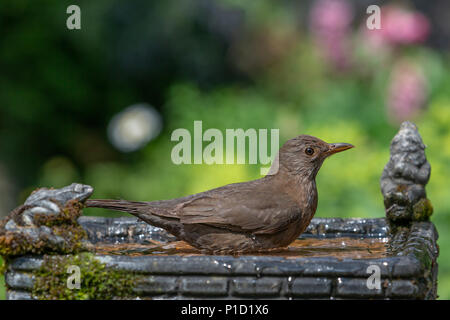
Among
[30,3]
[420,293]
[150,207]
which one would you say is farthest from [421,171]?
[30,3]

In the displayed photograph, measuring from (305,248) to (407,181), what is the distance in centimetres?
79

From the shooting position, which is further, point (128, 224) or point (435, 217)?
point (435, 217)

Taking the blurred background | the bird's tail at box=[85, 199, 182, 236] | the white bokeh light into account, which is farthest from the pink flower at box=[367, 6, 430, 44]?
the bird's tail at box=[85, 199, 182, 236]

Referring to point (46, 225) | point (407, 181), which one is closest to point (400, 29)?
point (407, 181)

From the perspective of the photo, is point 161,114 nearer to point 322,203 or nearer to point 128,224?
point 322,203

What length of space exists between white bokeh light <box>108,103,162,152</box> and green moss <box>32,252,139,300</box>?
629cm

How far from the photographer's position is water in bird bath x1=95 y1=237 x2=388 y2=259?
13.4 feet

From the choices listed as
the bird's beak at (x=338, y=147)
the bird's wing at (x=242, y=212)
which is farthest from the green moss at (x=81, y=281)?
the bird's beak at (x=338, y=147)

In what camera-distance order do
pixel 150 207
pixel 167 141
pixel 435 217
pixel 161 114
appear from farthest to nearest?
pixel 161 114, pixel 167 141, pixel 435 217, pixel 150 207

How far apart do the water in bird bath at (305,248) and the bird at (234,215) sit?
0.11m

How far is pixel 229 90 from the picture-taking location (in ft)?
A: 31.8

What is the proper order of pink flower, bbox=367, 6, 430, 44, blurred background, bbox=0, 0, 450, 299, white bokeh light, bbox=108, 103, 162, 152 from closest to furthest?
pink flower, bbox=367, 6, 430, 44 → blurred background, bbox=0, 0, 450, 299 → white bokeh light, bbox=108, 103, 162, 152

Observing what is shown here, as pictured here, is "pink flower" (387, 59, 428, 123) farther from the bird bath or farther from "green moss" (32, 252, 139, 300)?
"green moss" (32, 252, 139, 300)
